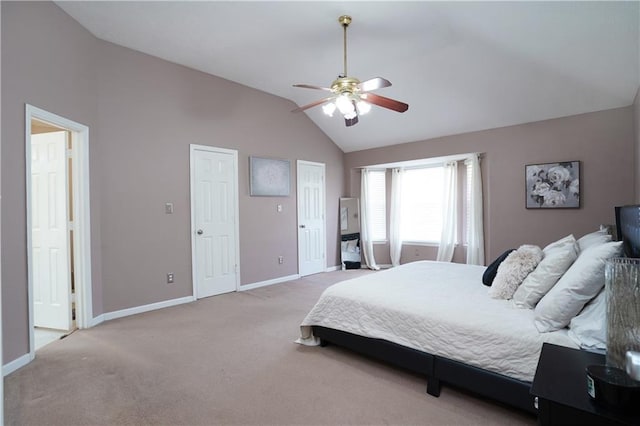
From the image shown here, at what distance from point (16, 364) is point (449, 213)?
5688 millimetres

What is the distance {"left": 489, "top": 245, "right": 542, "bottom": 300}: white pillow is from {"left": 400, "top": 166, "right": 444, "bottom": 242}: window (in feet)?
11.6

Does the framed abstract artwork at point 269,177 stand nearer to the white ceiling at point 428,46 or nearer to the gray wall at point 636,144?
the white ceiling at point 428,46

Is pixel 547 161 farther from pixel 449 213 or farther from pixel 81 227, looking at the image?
pixel 81 227

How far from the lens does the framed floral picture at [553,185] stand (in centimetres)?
412

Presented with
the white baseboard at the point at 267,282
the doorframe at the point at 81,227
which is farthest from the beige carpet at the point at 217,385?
the white baseboard at the point at 267,282

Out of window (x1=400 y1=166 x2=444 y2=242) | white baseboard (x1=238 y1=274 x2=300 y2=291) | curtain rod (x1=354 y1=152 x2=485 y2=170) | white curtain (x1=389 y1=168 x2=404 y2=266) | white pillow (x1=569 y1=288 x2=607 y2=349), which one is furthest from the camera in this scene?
white curtain (x1=389 y1=168 x2=404 y2=266)

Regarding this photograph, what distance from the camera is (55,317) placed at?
338 cm

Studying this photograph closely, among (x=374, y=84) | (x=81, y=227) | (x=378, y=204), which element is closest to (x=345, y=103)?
(x=374, y=84)

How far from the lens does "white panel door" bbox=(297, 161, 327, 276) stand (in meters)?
5.75

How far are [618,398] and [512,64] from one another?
362 centimetres

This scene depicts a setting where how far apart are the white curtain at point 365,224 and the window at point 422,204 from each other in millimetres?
668

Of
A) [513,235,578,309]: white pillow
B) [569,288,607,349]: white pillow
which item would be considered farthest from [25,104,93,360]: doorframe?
[569,288,607,349]: white pillow

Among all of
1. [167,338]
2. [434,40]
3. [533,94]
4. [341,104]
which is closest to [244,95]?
[341,104]

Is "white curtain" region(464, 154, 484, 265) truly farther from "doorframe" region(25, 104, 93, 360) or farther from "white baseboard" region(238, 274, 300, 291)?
"doorframe" region(25, 104, 93, 360)
